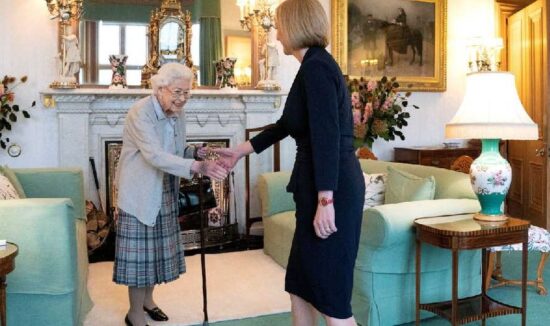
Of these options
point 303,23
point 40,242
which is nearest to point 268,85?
point 40,242

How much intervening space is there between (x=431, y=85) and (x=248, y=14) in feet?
7.38

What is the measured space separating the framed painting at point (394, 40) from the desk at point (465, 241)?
3.20m

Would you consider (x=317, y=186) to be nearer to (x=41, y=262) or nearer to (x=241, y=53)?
(x=41, y=262)

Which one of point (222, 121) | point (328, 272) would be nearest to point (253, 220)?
point (222, 121)

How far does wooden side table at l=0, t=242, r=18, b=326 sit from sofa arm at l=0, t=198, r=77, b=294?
0.53 feet

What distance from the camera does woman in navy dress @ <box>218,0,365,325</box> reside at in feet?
5.90

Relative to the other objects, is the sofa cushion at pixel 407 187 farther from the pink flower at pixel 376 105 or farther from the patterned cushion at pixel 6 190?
the patterned cushion at pixel 6 190

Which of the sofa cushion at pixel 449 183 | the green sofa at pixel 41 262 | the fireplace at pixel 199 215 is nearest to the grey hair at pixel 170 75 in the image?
the green sofa at pixel 41 262

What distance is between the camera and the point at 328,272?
186 centimetres

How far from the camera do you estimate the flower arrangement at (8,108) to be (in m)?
Result: 4.48

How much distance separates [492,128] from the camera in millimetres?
2713

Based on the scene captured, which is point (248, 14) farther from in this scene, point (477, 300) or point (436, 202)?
point (477, 300)

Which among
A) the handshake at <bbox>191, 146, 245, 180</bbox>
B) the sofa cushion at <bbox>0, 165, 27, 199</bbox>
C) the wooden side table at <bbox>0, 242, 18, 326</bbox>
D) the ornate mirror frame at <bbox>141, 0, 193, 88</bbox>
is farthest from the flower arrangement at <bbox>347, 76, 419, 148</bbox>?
the wooden side table at <bbox>0, 242, 18, 326</bbox>

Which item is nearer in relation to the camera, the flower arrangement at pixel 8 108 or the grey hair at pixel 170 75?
the grey hair at pixel 170 75
